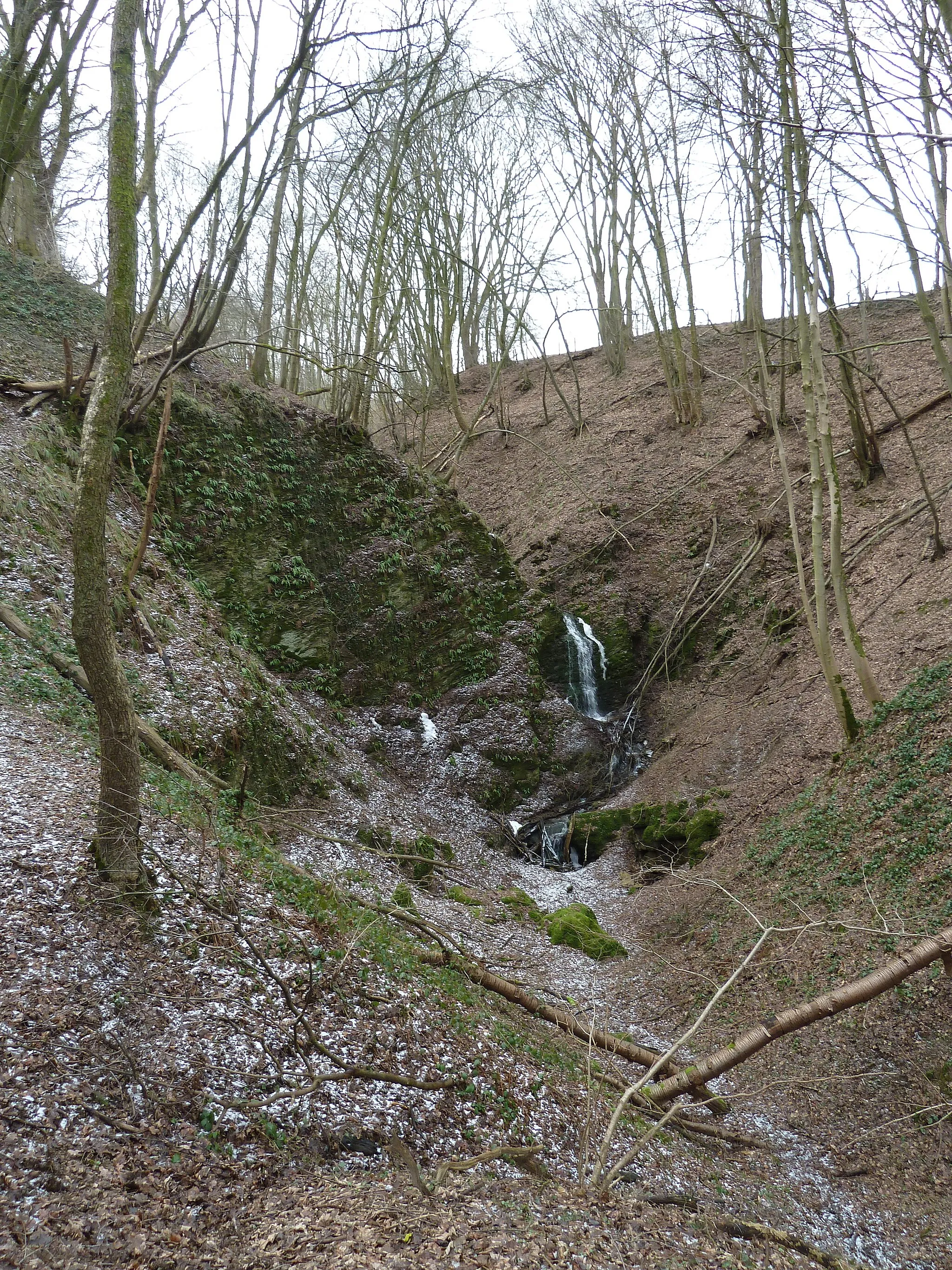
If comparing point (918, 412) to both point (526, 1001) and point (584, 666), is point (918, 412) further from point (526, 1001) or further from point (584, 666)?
point (526, 1001)

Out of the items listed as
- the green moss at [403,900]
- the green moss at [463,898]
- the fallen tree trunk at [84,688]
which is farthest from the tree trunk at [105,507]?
the green moss at [463,898]

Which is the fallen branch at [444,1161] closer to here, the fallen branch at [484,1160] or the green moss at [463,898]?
the fallen branch at [484,1160]

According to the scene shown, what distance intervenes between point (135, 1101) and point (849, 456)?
47.5 ft

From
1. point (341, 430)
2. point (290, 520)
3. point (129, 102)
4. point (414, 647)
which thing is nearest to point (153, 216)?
point (341, 430)

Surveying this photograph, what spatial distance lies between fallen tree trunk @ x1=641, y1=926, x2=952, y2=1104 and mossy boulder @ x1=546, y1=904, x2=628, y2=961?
3202 millimetres

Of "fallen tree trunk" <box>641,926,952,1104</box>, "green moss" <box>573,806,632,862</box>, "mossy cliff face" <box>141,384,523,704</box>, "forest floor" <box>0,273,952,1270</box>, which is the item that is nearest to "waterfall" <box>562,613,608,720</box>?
"mossy cliff face" <box>141,384,523,704</box>

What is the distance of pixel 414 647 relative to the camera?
1320cm

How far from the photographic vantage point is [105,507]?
4.02m

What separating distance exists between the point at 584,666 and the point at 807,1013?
31.6ft

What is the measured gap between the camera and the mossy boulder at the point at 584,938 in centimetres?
827

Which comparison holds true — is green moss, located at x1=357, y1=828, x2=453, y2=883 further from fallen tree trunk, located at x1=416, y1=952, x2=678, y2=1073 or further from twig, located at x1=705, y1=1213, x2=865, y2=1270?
twig, located at x1=705, y1=1213, x2=865, y2=1270

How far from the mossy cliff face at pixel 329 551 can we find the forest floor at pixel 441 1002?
4.03ft

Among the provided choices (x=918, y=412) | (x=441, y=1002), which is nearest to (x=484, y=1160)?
(x=441, y=1002)

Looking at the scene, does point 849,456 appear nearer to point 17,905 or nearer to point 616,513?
point 616,513
